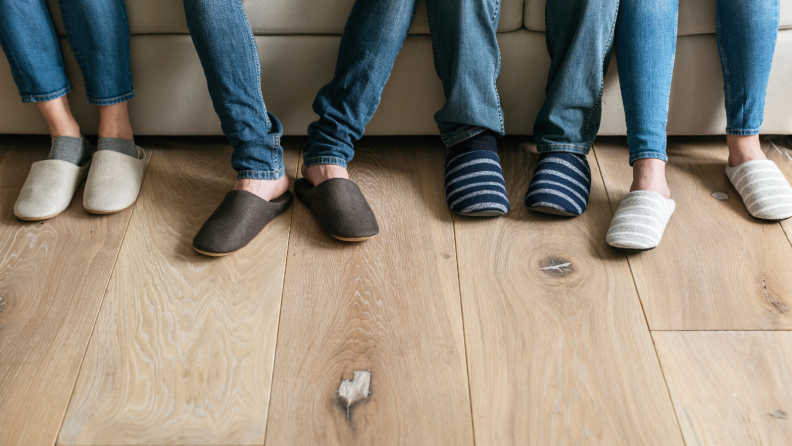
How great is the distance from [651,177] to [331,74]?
26.7 inches

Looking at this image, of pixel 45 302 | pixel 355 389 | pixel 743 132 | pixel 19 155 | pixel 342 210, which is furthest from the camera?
pixel 19 155

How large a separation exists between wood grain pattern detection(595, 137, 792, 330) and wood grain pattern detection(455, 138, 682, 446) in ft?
0.19

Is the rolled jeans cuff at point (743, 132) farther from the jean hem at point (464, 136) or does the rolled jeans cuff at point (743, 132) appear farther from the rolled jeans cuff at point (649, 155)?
the jean hem at point (464, 136)

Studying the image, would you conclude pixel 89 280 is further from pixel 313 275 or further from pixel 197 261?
pixel 313 275

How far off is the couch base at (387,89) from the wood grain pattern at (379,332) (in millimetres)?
226

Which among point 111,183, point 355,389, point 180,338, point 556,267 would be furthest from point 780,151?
point 111,183

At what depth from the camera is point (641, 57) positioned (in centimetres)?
108

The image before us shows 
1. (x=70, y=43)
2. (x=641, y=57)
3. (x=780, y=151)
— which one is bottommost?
(x=70, y=43)

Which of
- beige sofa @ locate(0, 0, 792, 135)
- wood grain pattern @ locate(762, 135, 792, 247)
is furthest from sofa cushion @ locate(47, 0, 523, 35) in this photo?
wood grain pattern @ locate(762, 135, 792, 247)

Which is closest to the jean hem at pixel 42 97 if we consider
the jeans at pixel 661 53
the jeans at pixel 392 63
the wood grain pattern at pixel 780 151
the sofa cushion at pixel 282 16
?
the sofa cushion at pixel 282 16

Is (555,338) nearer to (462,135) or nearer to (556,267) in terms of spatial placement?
(556,267)

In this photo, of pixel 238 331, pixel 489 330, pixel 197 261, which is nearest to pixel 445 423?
pixel 489 330

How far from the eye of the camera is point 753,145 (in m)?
1.18

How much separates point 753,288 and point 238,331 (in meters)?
0.86
